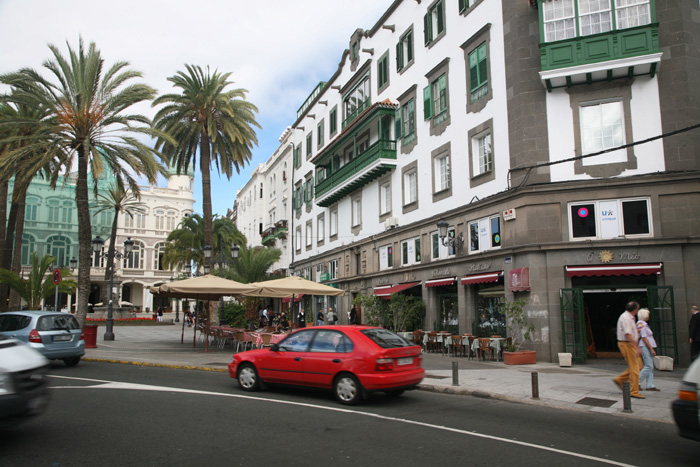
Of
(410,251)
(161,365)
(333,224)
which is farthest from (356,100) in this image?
(161,365)

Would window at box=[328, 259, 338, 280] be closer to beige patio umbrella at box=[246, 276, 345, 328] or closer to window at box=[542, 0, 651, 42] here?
beige patio umbrella at box=[246, 276, 345, 328]

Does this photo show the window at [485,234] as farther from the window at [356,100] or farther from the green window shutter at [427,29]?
the window at [356,100]

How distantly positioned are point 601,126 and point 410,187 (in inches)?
417

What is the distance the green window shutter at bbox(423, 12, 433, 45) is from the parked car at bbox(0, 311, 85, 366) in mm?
18901

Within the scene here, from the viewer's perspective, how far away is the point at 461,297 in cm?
2158

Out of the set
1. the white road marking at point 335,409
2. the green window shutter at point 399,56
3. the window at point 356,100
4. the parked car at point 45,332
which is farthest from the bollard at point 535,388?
the window at point 356,100

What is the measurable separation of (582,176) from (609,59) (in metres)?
3.71

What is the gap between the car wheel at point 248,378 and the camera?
1098 centimetres

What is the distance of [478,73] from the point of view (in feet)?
68.8

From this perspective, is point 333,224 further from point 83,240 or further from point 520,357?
point 520,357

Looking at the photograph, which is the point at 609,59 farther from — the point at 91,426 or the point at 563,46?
the point at 91,426

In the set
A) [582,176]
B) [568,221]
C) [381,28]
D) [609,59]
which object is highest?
[381,28]

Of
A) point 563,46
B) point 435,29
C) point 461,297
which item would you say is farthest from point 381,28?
point 461,297

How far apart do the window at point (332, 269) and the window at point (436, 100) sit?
47.6ft
